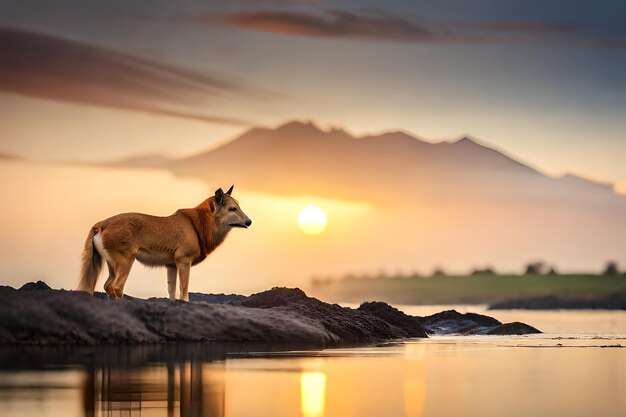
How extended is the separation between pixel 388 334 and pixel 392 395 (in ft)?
57.2

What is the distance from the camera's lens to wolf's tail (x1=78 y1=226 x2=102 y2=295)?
27.9 m

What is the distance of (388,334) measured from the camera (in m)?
34.2

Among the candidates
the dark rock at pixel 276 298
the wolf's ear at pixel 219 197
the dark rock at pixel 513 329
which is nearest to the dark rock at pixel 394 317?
the dark rock at pixel 276 298

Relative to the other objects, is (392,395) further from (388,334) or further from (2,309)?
(388,334)

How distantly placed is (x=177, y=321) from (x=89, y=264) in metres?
2.75

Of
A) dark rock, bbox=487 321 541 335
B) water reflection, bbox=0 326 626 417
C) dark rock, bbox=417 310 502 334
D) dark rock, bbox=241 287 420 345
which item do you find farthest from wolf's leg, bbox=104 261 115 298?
dark rock, bbox=487 321 541 335

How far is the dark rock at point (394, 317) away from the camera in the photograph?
35812 millimetres

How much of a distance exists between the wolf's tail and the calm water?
137 inches

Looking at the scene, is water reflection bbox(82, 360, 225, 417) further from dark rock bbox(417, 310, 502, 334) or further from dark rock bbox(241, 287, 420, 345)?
dark rock bbox(417, 310, 502, 334)

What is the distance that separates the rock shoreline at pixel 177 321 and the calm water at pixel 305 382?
3.35 feet

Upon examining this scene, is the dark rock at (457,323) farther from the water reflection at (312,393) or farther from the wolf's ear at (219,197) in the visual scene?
the water reflection at (312,393)

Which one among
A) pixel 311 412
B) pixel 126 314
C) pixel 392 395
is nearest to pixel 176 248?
pixel 126 314

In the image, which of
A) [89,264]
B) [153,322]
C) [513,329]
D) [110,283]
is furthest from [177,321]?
[513,329]

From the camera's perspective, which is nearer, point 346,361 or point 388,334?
point 346,361
